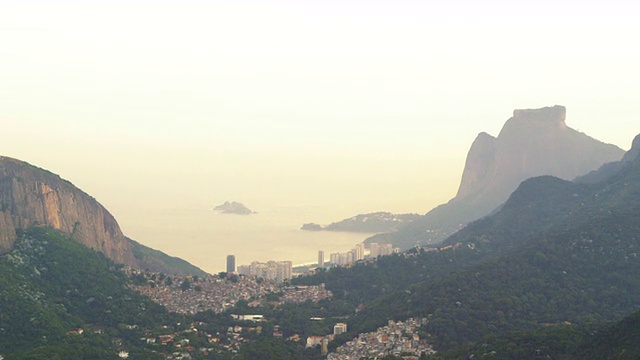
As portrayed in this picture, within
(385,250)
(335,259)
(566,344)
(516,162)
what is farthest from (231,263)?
(566,344)

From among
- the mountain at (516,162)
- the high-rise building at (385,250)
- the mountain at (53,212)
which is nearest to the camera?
the mountain at (53,212)

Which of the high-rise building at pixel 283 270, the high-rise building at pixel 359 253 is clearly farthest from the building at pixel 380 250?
the high-rise building at pixel 283 270

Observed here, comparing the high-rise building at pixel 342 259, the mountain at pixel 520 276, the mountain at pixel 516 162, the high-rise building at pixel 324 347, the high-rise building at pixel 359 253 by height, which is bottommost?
the high-rise building at pixel 324 347

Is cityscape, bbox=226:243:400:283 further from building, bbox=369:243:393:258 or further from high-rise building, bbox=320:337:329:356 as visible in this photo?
high-rise building, bbox=320:337:329:356

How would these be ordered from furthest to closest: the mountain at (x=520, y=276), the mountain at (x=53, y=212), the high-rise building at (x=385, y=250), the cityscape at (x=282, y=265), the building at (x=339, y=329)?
1. the high-rise building at (x=385, y=250)
2. the cityscape at (x=282, y=265)
3. the mountain at (x=53, y=212)
4. the building at (x=339, y=329)
5. the mountain at (x=520, y=276)

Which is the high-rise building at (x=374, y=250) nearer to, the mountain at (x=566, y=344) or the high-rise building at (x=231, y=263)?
the high-rise building at (x=231, y=263)

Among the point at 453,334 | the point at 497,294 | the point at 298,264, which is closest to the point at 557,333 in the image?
the point at 453,334
